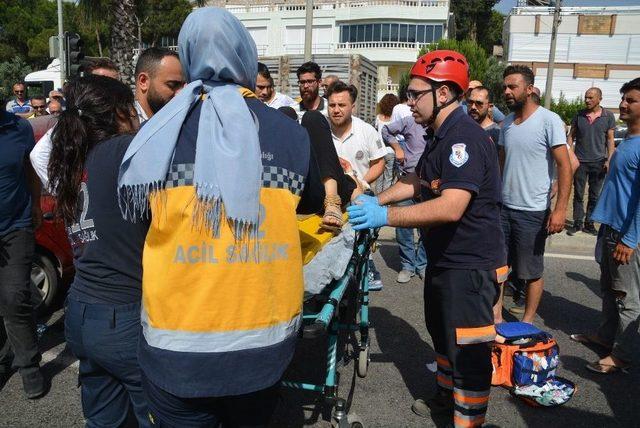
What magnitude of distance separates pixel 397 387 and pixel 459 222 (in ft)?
5.26

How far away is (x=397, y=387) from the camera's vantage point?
13.0ft

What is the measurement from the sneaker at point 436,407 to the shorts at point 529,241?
5.38 feet

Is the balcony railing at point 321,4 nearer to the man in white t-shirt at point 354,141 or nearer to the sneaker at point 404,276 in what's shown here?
the sneaker at point 404,276

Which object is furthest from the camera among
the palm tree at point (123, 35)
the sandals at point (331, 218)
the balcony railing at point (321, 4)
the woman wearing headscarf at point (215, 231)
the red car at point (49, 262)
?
the balcony railing at point (321, 4)

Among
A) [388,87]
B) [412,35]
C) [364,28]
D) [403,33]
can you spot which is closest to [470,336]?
[388,87]

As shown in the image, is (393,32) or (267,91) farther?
(393,32)

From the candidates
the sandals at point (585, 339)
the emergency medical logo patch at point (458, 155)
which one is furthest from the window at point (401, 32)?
the emergency medical logo patch at point (458, 155)

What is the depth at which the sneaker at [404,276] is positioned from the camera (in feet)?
20.8

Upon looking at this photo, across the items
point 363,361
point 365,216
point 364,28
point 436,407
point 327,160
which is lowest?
point 436,407

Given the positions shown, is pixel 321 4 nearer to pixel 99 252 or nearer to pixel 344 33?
pixel 344 33

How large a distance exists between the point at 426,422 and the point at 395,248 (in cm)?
457

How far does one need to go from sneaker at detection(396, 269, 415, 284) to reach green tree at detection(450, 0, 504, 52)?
2618 inches

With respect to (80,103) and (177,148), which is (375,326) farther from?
(177,148)

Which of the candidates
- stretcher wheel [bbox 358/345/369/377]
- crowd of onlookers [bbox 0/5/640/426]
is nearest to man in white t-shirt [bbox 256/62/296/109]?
crowd of onlookers [bbox 0/5/640/426]
